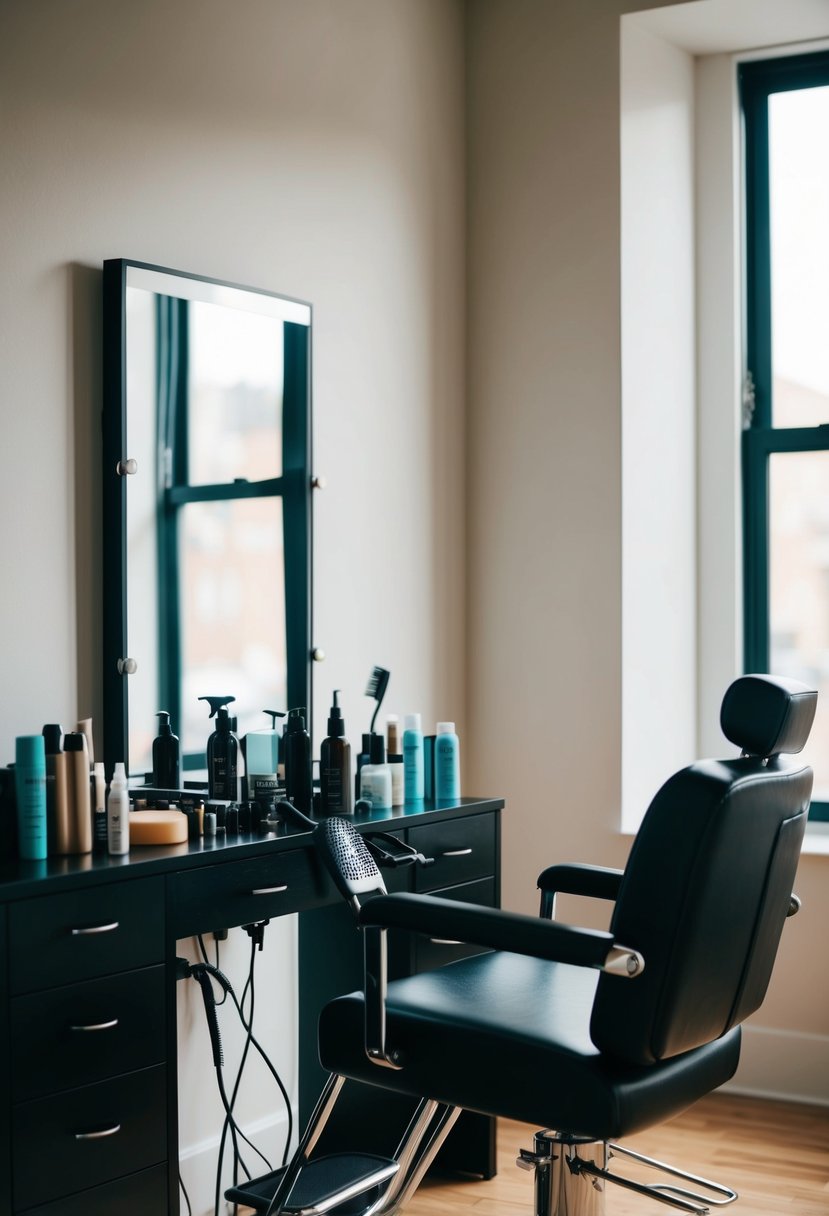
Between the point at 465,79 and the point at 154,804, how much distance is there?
7.45 ft

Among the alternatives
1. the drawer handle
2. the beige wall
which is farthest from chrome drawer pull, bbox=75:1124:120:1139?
the beige wall

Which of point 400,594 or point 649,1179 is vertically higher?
point 400,594

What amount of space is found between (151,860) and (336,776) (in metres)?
0.59

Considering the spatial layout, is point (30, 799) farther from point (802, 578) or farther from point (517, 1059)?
point (802, 578)

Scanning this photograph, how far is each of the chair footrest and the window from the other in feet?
5.30

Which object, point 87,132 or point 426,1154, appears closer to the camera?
point 426,1154

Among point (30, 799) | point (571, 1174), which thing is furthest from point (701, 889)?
point (30, 799)

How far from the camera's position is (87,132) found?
7.88ft

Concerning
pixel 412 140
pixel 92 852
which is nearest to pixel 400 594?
pixel 412 140

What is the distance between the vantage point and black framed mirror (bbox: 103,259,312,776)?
240 centimetres

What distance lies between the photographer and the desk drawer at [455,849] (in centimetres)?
260

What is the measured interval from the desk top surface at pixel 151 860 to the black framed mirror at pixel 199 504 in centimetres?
33

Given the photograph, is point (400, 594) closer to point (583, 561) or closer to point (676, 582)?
point (583, 561)

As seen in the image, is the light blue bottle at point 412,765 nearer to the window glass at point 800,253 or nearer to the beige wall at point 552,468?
the beige wall at point 552,468
